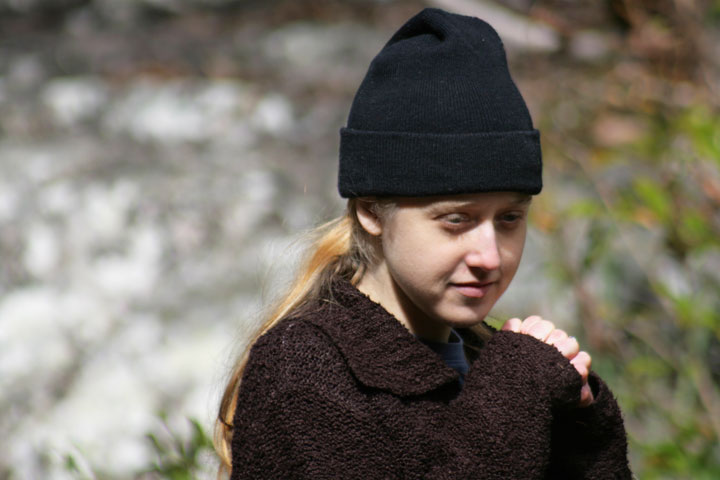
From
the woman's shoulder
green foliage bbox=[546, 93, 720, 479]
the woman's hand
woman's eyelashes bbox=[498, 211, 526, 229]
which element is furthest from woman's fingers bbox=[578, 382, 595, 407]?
green foliage bbox=[546, 93, 720, 479]

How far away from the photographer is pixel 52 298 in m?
4.06

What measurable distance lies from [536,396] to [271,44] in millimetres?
3961

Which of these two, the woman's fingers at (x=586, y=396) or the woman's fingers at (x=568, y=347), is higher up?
the woman's fingers at (x=568, y=347)

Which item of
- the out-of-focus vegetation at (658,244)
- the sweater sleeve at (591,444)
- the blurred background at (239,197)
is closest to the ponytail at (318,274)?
the blurred background at (239,197)

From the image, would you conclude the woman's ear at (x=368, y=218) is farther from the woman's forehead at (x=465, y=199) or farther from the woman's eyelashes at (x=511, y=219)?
the woman's eyelashes at (x=511, y=219)

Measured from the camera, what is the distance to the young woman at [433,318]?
1485 millimetres

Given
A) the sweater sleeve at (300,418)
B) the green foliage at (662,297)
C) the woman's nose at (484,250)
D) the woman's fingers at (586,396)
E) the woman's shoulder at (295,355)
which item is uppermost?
the woman's nose at (484,250)

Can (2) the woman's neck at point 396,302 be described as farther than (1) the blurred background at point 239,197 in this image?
No

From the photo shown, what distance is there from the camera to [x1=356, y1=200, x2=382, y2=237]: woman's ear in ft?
5.38

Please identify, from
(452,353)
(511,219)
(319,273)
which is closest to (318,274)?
(319,273)

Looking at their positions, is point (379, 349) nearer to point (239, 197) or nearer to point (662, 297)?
point (662, 297)

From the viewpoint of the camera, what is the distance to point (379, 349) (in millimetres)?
1573

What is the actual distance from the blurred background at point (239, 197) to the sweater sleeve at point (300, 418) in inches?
23.2

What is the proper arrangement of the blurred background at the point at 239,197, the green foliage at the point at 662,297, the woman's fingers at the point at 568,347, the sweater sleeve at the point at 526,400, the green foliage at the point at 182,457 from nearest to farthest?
the sweater sleeve at the point at 526,400, the woman's fingers at the point at 568,347, the green foliage at the point at 182,457, the green foliage at the point at 662,297, the blurred background at the point at 239,197
